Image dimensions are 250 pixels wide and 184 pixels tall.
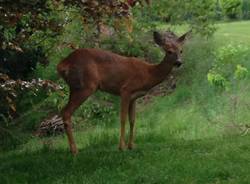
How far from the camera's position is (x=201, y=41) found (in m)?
18.8

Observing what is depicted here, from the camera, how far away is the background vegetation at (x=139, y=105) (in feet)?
26.5

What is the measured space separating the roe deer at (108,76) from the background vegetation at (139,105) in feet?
0.99

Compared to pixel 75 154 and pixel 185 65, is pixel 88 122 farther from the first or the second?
pixel 75 154

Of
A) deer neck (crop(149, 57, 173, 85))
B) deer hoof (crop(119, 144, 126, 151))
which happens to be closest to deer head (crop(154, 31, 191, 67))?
deer neck (crop(149, 57, 173, 85))

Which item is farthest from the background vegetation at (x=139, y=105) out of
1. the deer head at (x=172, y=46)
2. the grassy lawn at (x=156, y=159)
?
the deer head at (x=172, y=46)

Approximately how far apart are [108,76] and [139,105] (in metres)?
6.91

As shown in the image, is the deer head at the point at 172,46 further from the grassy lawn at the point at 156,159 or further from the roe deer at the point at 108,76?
the grassy lawn at the point at 156,159

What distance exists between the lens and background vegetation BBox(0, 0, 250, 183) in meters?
8.08

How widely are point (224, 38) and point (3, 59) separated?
8.05 meters

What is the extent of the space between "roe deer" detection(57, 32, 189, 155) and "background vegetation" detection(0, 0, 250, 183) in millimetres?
302

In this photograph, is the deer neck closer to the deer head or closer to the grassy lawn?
the deer head

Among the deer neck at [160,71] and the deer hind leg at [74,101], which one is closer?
the deer hind leg at [74,101]

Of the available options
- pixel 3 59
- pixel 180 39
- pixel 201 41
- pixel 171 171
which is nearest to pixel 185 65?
pixel 201 41

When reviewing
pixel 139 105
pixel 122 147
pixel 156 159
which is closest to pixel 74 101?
pixel 122 147
